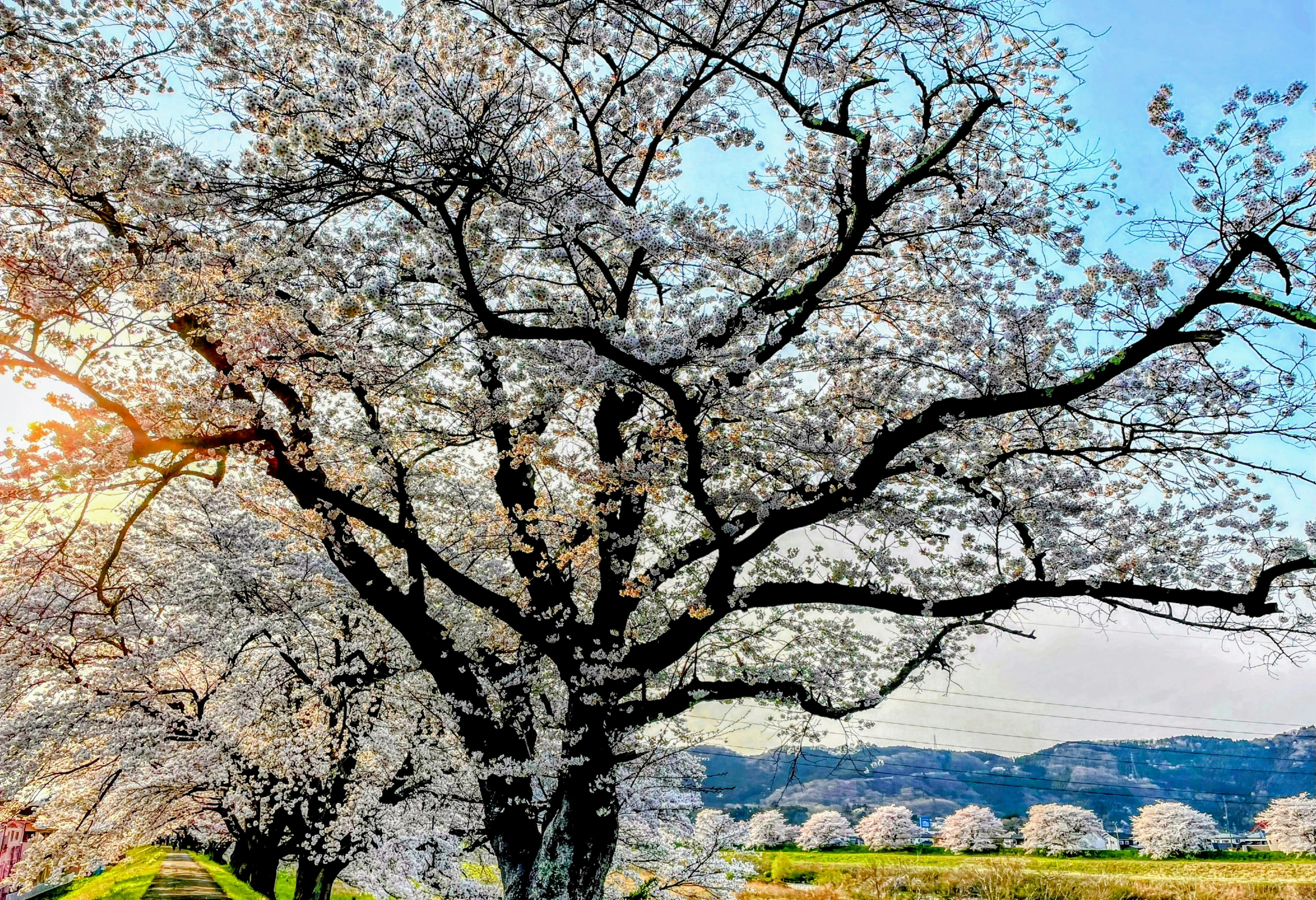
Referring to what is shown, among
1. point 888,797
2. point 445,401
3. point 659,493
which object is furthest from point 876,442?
point 888,797

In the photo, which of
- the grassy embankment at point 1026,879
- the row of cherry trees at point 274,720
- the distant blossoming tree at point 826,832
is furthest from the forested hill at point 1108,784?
the row of cherry trees at point 274,720

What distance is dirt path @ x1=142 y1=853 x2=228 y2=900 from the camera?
79.8 feet

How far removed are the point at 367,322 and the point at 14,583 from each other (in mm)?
6617

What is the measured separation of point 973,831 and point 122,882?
82408mm

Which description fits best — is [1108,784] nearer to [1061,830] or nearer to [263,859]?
[1061,830]

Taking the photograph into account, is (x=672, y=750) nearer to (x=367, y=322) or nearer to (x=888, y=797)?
(x=367, y=322)

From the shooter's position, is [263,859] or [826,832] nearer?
[263,859]

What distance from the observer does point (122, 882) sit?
2667cm

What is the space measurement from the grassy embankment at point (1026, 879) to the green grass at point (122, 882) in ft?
73.6

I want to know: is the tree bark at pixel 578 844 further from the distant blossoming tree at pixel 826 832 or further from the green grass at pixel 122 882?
the distant blossoming tree at pixel 826 832

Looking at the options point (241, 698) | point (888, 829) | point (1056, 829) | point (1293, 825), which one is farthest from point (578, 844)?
point (1056, 829)

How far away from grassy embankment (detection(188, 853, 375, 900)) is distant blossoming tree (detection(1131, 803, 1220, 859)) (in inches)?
2692

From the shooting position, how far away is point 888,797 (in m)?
171

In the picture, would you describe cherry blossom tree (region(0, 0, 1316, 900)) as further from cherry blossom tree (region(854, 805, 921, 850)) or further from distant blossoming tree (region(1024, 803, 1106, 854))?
distant blossoming tree (region(1024, 803, 1106, 854))
